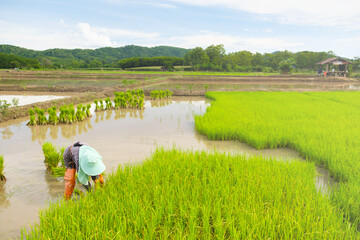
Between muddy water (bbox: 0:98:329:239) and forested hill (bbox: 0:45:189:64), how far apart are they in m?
67.8

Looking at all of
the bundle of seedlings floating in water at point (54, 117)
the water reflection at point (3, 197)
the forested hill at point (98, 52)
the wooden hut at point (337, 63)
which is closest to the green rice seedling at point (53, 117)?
the bundle of seedlings floating in water at point (54, 117)

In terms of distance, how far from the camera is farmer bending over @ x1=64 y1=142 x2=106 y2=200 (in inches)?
100

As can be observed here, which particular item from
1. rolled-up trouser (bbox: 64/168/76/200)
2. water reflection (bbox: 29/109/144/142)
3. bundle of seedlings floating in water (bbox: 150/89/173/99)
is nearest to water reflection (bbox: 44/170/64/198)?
rolled-up trouser (bbox: 64/168/76/200)

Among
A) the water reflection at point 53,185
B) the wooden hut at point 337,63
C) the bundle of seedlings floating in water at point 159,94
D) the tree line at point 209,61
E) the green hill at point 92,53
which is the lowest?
the water reflection at point 53,185

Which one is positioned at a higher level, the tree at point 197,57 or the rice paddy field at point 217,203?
the tree at point 197,57

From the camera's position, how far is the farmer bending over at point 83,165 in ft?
8.34

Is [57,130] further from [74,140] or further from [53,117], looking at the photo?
[74,140]

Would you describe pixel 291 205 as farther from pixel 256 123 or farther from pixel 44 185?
pixel 256 123

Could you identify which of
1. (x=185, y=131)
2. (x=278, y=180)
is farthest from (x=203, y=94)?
(x=278, y=180)

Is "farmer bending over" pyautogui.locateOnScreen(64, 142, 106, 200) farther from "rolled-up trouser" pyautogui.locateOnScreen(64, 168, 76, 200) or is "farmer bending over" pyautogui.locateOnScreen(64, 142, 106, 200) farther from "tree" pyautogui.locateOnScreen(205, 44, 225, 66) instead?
"tree" pyautogui.locateOnScreen(205, 44, 225, 66)

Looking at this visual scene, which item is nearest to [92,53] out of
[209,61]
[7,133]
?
[209,61]

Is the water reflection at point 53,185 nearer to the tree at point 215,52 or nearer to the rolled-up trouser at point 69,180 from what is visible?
the rolled-up trouser at point 69,180

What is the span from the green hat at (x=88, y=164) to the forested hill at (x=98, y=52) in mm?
72453

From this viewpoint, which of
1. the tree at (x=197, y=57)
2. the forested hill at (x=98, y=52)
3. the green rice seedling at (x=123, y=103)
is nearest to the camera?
the green rice seedling at (x=123, y=103)
